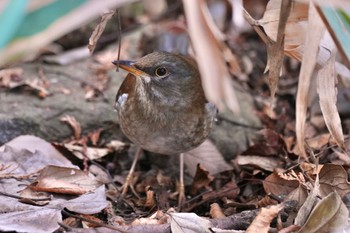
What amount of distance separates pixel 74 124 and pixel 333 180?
2061mm

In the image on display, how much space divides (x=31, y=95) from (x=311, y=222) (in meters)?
2.72

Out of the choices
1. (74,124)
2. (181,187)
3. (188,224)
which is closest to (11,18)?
(188,224)

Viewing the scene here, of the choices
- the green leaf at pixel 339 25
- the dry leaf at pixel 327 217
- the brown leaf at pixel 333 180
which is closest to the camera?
the green leaf at pixel 339 25

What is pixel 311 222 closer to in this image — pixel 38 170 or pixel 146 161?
pixel 38 170

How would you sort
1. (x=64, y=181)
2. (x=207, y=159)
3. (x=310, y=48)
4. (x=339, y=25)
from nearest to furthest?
1. (x=339, y=25)
2. (x=310, y=48)
3. (x=64, y=181)
4. (x=207, y=159)

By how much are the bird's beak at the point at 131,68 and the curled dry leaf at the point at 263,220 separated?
4.40 feet

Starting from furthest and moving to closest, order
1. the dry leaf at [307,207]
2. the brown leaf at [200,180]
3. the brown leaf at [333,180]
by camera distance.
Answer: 1. the brown leaf at [200,180]
2. the brown leaf at [333,180]
3. the dry leaf at [307,207]

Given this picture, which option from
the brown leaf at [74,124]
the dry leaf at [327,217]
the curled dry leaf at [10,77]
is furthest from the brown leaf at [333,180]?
the curled dry leaf at [10,77]

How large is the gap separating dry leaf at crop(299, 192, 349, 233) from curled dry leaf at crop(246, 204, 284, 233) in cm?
15

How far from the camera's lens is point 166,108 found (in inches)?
160

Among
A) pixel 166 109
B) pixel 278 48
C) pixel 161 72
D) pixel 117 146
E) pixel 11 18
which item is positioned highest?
pixel 11 18

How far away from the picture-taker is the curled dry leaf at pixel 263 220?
9.50 ft

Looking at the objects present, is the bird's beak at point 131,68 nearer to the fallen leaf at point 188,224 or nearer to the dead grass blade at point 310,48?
the fallen leaf at point 188,224

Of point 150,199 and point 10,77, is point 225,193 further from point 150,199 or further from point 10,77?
point 10,77
